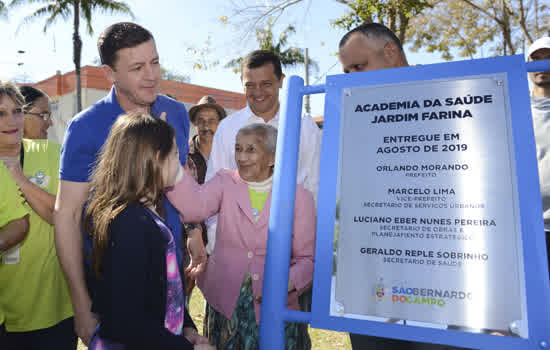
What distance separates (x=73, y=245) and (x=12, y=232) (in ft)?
1.10

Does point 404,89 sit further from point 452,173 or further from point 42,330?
point 42,330

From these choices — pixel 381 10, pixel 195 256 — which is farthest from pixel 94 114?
pixel 381 10

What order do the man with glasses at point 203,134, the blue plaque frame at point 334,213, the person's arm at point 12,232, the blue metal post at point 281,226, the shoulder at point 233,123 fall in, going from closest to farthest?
the blue plaque frame at point 334,213 < the blue metal post at point 281,226 < the person's arm at point 12,232 < the shoulder at point 233,123 < the man with glasses at point 203,134

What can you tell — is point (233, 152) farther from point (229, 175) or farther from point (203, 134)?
point (203, 134)

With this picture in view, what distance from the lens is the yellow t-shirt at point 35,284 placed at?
2197mm

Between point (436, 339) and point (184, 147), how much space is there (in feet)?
5.03

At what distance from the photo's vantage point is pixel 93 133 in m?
1.85

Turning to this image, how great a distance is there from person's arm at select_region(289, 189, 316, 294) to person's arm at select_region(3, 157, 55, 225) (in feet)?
4.24

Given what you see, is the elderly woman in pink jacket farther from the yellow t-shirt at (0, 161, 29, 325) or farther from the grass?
the grass

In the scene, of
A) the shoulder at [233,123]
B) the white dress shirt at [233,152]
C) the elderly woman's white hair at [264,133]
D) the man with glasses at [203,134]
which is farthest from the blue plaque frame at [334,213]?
the man with glasses at [203,134]

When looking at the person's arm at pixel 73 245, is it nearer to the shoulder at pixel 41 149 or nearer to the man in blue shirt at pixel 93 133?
the man in blue shirt at pixel 93 133

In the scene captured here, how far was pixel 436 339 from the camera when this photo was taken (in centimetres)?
123

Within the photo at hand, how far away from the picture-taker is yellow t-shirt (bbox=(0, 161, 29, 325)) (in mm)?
1938

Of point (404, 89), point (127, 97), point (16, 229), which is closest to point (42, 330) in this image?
point (16, 229)
